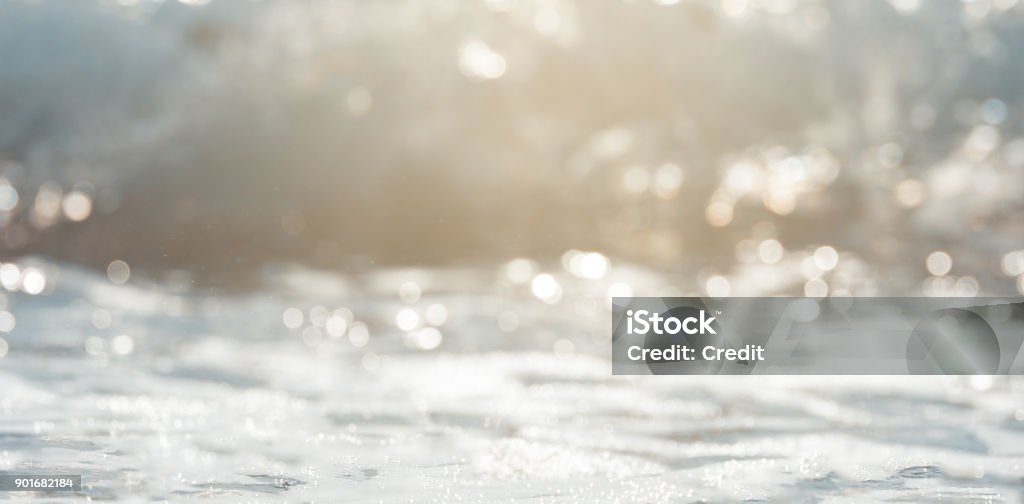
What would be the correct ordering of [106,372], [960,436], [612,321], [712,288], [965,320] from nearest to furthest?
1. [960,436]
2. [106,372]
3. [965,320]
4. [612,321]
5. [712,288]

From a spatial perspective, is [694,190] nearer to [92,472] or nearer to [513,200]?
[513,200]

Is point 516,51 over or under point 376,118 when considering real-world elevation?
over

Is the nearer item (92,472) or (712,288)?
(92,472)

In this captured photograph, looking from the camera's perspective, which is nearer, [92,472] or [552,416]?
[92,472]

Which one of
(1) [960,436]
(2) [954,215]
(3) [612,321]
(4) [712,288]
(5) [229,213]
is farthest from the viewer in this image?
(5) [229,213]

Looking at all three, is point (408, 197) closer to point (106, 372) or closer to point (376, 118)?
point (376, 118)

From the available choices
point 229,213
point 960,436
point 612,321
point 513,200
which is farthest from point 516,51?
point 960,436

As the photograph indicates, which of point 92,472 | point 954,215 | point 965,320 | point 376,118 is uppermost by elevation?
point 376,118

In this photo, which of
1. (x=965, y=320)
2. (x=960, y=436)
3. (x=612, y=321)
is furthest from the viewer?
(x=612, y=321)

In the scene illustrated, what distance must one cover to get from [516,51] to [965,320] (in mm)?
3845

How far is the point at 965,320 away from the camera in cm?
459

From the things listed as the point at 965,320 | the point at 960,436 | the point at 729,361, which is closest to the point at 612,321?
the point at 729,361

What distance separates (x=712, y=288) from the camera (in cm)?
597

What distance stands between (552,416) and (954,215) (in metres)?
4.42
